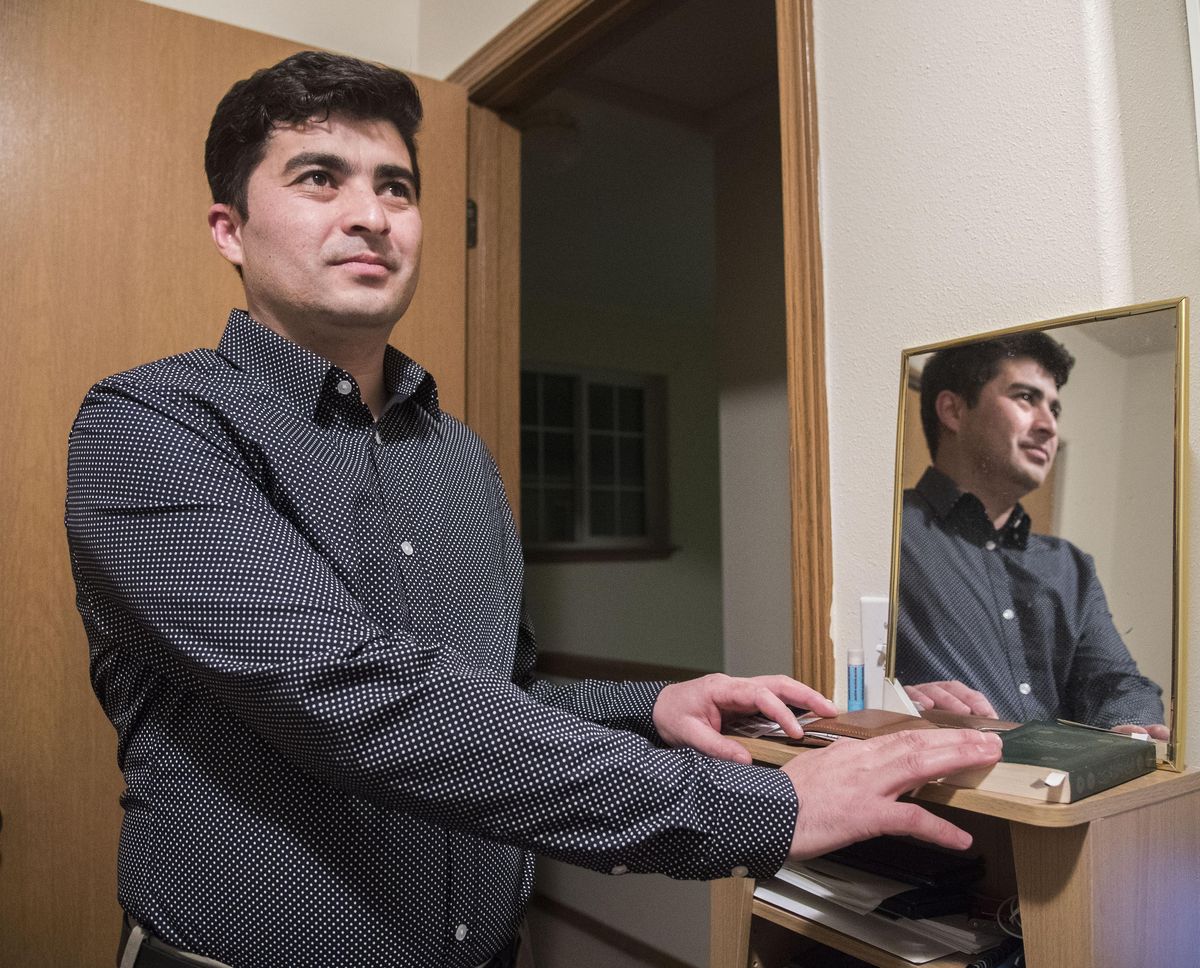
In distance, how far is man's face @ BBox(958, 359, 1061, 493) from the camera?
110cm

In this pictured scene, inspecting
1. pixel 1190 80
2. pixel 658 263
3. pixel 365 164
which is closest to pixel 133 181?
pixel 365 164

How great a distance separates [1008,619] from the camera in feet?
3.67

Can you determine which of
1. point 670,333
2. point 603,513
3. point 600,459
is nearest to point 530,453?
point 600,459

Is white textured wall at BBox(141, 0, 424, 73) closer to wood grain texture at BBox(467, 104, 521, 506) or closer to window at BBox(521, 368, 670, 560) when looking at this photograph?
wood grain texture at BBox(467, 104, 521, 506)

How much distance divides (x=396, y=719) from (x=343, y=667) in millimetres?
57

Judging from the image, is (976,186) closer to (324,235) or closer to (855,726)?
(855,726)

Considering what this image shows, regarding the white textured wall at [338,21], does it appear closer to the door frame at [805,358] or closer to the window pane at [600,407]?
the door frame at [805,358]

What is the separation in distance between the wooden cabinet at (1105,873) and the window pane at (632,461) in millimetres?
5443

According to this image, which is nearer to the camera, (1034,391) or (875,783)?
(875,783)

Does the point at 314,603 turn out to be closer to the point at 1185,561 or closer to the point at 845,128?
the point at 1185,561

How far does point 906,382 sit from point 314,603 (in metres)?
0.80

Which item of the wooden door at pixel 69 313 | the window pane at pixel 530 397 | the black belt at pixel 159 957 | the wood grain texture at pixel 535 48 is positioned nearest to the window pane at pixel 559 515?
the window pane at pixel 530 397

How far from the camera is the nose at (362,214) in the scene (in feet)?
3.76

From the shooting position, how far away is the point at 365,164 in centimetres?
120
